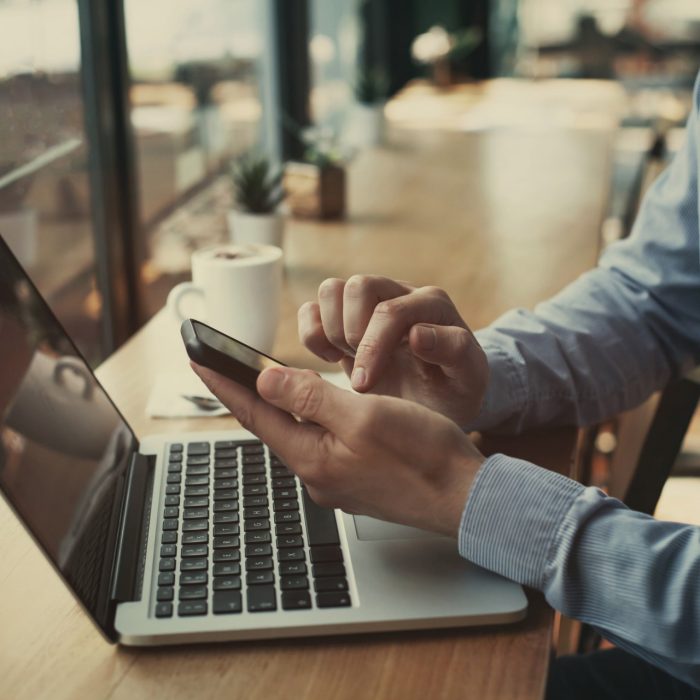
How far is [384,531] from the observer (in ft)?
2.23

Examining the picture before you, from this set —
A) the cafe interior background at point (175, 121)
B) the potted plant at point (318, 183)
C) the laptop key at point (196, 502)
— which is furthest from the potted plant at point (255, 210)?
the laptop key at point (196, 502)

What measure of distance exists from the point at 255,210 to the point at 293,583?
0.92 meters

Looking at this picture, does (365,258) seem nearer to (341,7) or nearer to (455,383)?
(455,383)

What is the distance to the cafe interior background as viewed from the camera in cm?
170

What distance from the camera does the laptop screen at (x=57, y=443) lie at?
22.0 inches

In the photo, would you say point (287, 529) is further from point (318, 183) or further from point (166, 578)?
point (318, 183)

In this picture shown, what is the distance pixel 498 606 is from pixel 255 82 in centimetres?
263

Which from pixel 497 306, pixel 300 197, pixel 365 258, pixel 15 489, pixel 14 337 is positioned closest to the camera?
pixel 15 489

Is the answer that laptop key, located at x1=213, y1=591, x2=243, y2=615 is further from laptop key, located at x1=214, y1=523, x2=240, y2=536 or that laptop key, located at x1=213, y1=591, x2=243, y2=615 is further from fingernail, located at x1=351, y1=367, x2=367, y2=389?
fingernail, located at x1=351, y1=367, x2=367, y2=389

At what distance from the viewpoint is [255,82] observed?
3.00 metres

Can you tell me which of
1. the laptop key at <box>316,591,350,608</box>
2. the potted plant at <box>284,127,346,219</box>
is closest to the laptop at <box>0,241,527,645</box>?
the laptop key at <box>316,591,350,608</box>

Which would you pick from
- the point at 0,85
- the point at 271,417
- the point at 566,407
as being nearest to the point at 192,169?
the point at 0,85

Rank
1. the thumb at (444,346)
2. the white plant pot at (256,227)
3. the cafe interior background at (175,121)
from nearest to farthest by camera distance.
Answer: the thumb at (444,346), the white plant pot at (256,227), the cafe interior background at (175,121)

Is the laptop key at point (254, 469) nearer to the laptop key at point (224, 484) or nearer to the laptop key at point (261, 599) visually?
the laptop key at point (224, 484)
